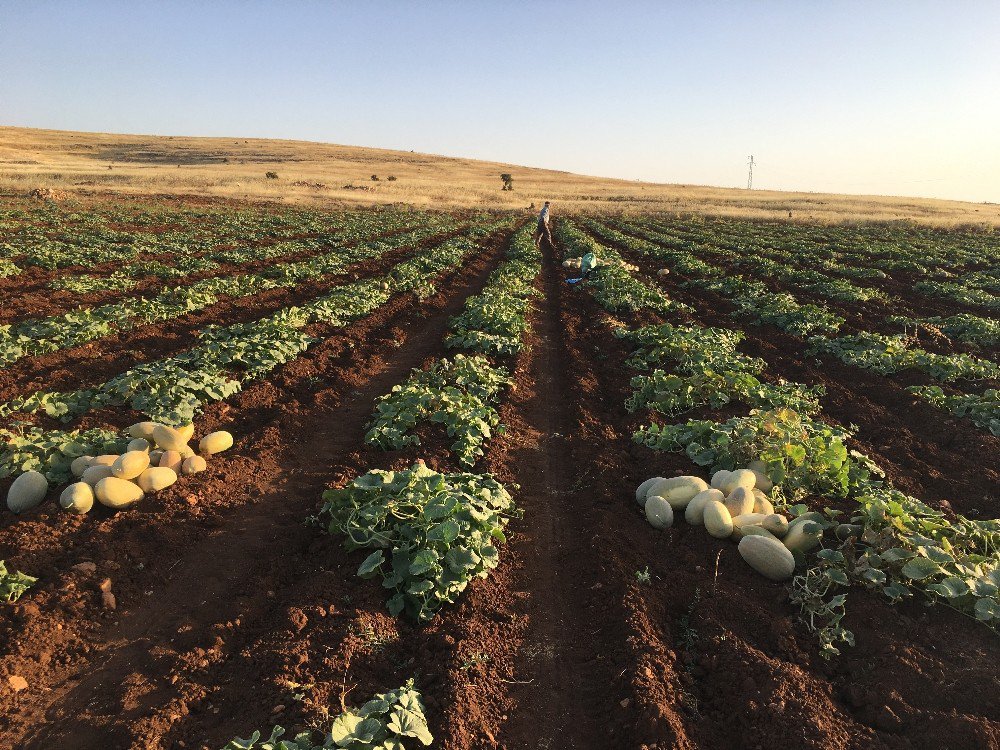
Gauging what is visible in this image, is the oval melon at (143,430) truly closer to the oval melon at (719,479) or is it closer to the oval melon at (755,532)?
the oval melon at (719,479)

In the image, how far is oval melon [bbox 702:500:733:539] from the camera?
194 inches

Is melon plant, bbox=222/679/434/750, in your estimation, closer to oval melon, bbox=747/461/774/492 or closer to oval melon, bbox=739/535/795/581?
oval melon, bbox=739/535/795/581

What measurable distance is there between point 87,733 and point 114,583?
137cm

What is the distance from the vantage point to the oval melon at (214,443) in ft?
20.6

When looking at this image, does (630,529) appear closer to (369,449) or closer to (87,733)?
(369,449)

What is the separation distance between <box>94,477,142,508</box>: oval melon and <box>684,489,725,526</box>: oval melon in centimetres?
538

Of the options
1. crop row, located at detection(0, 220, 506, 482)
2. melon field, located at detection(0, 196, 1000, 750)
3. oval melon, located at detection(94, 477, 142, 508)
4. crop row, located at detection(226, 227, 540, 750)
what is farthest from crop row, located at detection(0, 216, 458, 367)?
crop row, located at detection(226, 227, 540, 750)

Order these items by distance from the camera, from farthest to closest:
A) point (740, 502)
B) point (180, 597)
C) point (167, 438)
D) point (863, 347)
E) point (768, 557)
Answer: point (863, 347), point (167, 438), point (740, 502), point (768, 557), point (180, 597)

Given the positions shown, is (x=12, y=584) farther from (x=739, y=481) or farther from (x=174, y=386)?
(x=739, y=481)

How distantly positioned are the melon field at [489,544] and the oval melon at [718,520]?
2cm

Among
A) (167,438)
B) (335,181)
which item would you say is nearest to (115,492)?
(167,438)

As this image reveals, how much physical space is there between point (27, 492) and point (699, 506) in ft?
20.9

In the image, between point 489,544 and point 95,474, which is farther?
point 95,474

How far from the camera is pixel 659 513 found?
527cm
